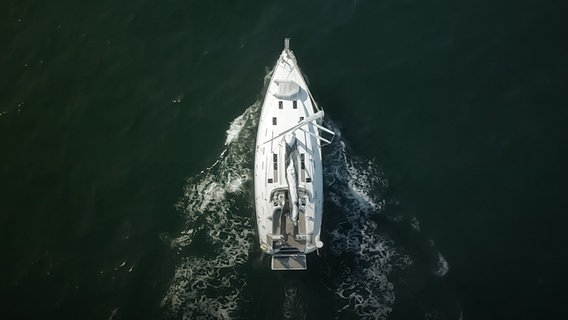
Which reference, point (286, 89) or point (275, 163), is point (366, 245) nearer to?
point (275, 163)

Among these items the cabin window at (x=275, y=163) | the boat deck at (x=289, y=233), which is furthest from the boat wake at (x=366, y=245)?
the cabin window at (x=275, y=163)

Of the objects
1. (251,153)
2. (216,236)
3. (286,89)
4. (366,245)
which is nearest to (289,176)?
(251,153)

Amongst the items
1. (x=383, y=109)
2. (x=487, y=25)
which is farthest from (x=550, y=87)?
(x=383, y=109)

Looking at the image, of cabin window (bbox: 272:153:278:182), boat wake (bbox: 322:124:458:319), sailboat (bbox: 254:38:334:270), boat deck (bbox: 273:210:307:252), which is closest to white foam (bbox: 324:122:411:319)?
boat wake (bbox: 322:124:458:319)

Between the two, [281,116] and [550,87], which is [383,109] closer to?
[281,116]

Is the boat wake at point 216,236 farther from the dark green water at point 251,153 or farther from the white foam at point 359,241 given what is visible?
the white foam at point 359,241

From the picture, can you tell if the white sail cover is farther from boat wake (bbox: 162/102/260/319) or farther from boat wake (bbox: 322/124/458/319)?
boat wake (bbox: 322/124/458/319)
